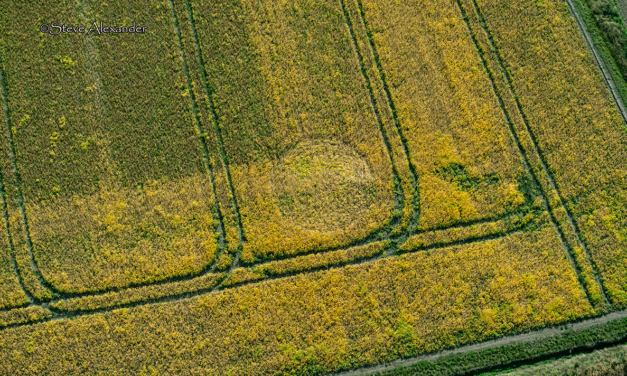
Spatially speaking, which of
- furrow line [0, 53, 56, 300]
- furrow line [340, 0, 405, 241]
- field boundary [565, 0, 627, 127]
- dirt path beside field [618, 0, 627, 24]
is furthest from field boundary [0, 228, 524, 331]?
dirt path beside field [618, 0, 627, 24]

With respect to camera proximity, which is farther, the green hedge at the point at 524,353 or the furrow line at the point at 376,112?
the furrow line at the point at 376,112

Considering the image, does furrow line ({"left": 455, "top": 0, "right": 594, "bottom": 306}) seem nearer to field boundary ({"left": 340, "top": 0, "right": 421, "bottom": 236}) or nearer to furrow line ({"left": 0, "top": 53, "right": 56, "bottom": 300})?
field boundary ({"left": 340, "top": 0, "right": 421, "bottom": 236})

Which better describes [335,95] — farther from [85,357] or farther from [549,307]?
[85,357]

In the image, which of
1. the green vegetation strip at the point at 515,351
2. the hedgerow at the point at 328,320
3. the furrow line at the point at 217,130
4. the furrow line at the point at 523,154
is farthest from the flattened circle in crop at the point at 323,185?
the furrow line at the point at 523,154

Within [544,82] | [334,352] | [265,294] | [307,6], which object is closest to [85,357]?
[265,294]

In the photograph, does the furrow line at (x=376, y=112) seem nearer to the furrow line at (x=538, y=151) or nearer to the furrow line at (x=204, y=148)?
the furrow line at (x=538, y=151)

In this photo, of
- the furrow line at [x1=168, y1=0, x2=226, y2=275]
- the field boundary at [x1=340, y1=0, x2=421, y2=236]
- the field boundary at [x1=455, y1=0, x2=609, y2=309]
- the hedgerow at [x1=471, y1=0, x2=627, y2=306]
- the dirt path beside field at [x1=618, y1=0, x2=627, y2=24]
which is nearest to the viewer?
the field boundary at [x1=455, y1=0, x2=609, y2=309]
